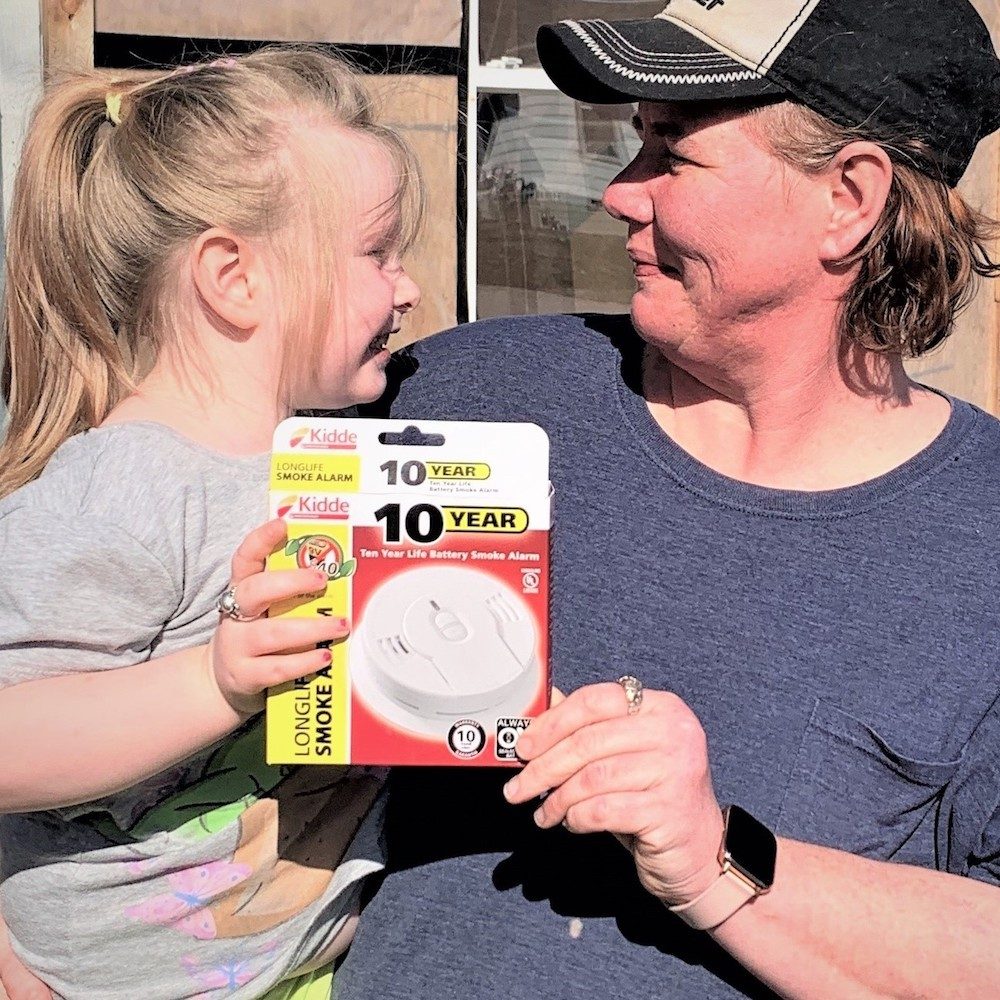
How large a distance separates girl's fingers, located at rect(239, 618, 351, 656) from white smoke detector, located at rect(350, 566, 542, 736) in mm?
34

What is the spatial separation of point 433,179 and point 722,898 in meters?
2.29

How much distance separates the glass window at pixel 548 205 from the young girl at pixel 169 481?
171 cm

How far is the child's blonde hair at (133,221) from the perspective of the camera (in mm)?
1733

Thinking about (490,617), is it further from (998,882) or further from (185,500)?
(998,882)

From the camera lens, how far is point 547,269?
3.68 m

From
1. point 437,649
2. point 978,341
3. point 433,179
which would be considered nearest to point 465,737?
point 437,649

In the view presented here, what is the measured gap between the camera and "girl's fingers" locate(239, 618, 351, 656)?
4.40ft

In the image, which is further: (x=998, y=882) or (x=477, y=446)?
(x=998, y=882)

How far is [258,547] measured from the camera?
53.3 inches

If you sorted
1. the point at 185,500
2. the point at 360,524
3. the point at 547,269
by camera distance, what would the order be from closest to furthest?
the point at 360,524 → the point at 185,500 → the point at 547,269

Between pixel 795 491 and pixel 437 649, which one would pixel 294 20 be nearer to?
pixel 795 491

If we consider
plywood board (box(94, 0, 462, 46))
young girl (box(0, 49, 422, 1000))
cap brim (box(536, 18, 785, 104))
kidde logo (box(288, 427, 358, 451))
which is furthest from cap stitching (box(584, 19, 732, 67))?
→ plywood board (box(94, 0, 462, 46))

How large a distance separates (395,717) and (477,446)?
291mm

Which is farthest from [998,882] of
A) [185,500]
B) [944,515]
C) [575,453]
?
[185,500]
